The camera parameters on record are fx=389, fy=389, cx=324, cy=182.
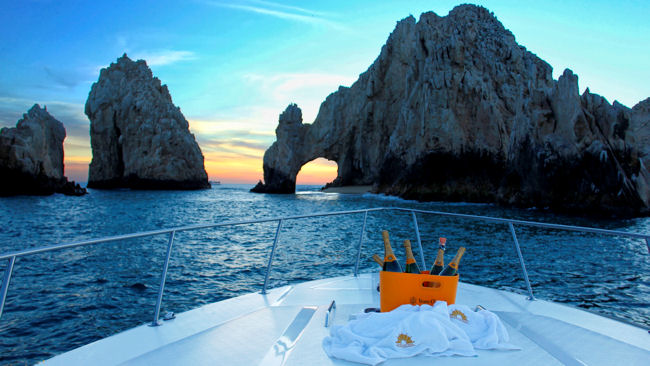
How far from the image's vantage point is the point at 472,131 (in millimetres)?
41406

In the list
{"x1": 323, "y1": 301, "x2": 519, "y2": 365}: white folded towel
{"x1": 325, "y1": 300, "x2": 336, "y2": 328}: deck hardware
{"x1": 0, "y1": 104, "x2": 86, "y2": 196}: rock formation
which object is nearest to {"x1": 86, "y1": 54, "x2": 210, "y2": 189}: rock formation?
{"x1": 0, "y1": 104, "x2": 86, "y2": 196}: rock formation

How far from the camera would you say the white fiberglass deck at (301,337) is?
6.71 feet

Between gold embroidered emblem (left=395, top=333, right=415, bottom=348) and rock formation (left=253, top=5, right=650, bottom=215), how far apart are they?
92.8 feet

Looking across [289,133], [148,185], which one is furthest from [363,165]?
[148,185]

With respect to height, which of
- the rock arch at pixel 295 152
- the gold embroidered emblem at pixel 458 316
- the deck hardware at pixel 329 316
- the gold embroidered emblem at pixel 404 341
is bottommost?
the deck hardware at pixel 329 316

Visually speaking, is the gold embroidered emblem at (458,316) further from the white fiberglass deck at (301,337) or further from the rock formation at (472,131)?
the rock formation at (472,131)

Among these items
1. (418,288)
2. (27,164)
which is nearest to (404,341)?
(418,288)

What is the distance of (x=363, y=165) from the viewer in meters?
63.5

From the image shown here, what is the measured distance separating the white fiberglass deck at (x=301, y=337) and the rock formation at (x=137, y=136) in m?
72.1

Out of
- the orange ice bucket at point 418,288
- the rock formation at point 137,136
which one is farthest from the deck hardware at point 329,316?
the rock formation at point 137,136

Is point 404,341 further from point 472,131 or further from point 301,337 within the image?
point 472,131

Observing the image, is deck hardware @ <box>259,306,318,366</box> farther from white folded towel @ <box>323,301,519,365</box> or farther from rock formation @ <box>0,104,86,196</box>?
rock formation @ <box>0,104,86,196</box>

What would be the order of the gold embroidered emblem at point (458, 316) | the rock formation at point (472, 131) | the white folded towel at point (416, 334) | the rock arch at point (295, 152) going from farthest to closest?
1. the rock arch at point (295, 152)
2. the rock formation at point (472, 131)
3. the gold embroidered emblem at point (458, 316)
4. the white folded towel at point (416, 334)

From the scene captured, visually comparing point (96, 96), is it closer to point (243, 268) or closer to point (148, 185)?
point (148, 185)
